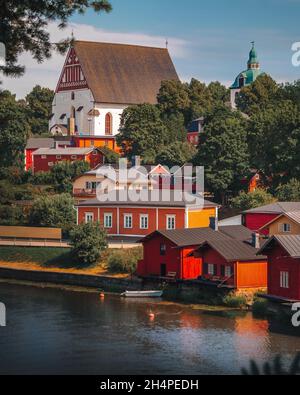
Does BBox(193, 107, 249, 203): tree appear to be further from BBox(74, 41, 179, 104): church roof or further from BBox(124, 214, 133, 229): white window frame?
BBox(74, 41, 179, 104): church roof

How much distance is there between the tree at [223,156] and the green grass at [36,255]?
47.4 ft

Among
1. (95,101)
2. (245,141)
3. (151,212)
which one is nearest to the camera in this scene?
(151,212)

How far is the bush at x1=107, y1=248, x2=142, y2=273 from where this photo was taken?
1809 inches

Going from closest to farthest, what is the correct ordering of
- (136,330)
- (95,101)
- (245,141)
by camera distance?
(136,330), (245,141), (95,101)

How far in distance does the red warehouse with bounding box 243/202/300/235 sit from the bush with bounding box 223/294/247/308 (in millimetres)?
8965

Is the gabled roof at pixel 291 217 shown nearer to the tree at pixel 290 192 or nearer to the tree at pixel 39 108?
the tree at pixel 290 192

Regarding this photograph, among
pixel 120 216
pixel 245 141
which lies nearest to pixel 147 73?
pixel 245 141

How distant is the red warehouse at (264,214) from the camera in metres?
48.0

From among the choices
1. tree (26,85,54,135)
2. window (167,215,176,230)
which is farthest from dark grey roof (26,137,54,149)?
window (167,215,176,230)

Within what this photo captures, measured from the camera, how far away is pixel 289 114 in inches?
2373

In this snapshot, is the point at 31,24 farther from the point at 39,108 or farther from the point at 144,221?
the point at 39,108
